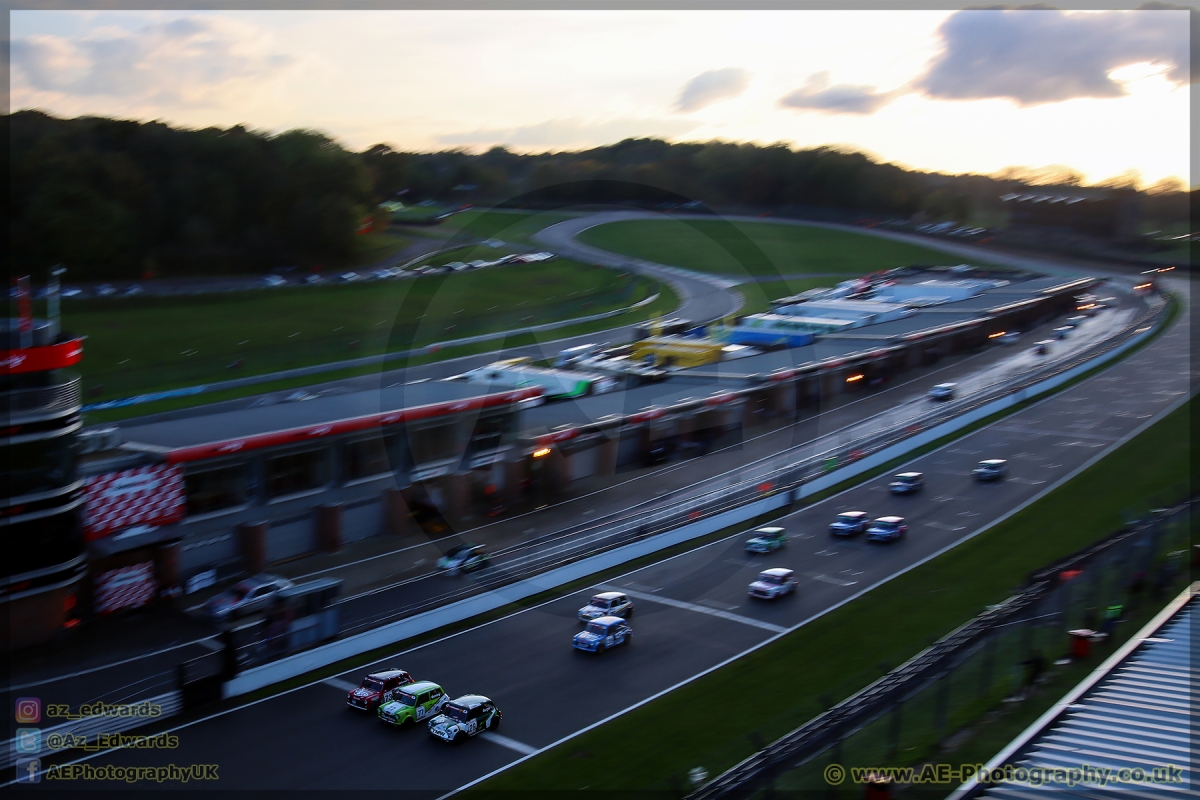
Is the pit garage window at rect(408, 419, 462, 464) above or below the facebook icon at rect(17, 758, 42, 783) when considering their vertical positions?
above

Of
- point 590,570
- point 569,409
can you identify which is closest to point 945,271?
point 569,409

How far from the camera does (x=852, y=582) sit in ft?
46.2

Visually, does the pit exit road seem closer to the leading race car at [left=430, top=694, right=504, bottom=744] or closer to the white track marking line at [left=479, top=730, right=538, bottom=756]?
the white track marking line at [left=479, top=730, right=538, bottom=756]

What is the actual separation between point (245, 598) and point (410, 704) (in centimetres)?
395

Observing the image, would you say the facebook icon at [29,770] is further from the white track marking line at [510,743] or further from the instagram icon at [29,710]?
the white track marking line at [510,743]

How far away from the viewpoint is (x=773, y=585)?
44.1 ft

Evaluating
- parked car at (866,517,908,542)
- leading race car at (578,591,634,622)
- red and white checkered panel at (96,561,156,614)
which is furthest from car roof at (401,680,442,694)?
parked car at (866,517,908,542)

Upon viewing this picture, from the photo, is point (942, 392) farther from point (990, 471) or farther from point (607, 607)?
point (607, 607)

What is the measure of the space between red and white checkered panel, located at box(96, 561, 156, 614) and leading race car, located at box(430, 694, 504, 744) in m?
5.74

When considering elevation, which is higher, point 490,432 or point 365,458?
point 490,432

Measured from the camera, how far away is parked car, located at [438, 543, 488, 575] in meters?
13.5

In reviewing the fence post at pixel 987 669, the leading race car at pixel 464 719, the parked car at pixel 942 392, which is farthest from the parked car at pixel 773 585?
the parked car at pixel 942 392

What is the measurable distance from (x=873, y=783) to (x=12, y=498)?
10791 mm

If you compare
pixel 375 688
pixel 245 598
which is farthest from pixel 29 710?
pixel 375 688
